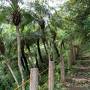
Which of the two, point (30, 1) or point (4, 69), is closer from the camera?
point (30, 1)

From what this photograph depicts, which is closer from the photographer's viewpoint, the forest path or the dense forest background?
the forest path

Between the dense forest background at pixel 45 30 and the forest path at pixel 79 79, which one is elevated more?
the dense forest background at pixel 45 30

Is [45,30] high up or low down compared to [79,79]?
up

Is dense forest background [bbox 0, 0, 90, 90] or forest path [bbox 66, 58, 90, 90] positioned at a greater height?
dense forest background [bbox 0, 0, 90, 90]

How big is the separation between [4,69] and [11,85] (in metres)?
1.47

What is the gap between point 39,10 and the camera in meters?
13.4

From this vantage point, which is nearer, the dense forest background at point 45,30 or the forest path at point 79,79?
the forest path at point 79,79

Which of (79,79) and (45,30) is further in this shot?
(45,30)

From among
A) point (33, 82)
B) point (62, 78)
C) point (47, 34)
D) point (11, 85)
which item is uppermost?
point (47, 34)

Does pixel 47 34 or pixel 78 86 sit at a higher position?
pixel 47 34

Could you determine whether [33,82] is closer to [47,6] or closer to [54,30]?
[47,6]

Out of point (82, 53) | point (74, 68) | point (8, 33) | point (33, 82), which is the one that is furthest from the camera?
point (82, 53)

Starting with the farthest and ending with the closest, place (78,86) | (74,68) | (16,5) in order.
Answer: (74,68), (16,5), (78,86)

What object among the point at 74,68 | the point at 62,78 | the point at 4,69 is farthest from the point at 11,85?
the point at 62,78
